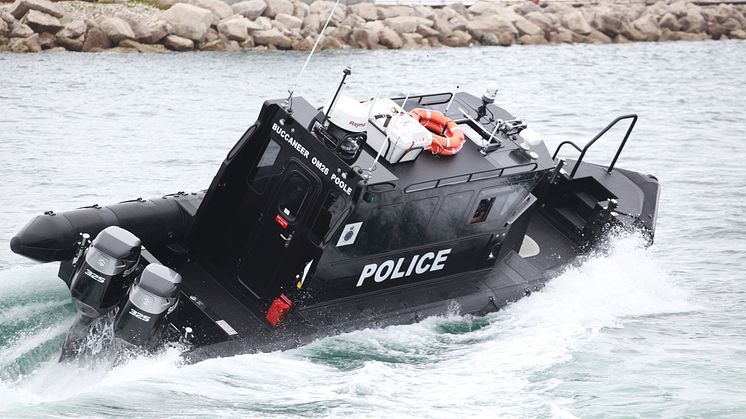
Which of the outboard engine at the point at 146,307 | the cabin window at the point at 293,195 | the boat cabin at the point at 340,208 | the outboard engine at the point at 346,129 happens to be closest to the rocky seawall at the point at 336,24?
the boat cabin at the point at 340,208

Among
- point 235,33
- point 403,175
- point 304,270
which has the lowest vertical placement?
point 235,33

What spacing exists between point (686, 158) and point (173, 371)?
12.6 metres

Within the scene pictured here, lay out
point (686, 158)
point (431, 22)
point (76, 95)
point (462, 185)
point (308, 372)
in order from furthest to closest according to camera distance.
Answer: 1. point (431, 22)
2. point (76, 95)
3. point (686, 158)
4. point (462, 185)
5. point (308, 372)

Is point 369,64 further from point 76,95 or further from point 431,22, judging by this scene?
point 76,95

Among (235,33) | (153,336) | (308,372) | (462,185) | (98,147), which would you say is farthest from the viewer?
(235,33)

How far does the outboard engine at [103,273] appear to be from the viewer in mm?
8539

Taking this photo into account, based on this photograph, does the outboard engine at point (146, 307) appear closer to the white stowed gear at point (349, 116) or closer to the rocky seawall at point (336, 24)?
the white stowed gear at point (349, 116)

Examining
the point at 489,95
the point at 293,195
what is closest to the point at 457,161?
the point at 489,95

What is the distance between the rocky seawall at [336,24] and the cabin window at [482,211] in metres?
16.7

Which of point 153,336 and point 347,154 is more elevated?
point 347,154

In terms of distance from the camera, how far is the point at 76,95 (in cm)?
2064

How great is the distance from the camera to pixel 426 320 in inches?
402

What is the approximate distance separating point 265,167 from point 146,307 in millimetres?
1944

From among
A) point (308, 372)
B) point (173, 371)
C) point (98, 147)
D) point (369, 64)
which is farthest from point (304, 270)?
point (369, 64)
